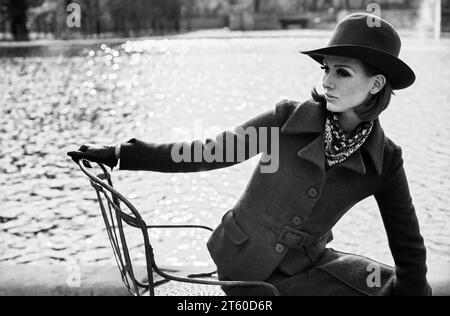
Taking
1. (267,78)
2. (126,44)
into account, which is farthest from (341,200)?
(126,44)

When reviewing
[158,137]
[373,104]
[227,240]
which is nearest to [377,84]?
[373,104]

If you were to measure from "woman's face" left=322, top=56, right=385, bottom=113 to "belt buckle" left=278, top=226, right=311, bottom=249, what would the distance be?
15.5 inches

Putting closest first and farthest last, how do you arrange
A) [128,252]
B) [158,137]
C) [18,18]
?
[128,252]
[158,137]
[18,18]

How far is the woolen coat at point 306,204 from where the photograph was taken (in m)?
2.11

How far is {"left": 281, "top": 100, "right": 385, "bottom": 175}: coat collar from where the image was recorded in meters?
2.07

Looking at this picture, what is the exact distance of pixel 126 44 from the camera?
30.0 m

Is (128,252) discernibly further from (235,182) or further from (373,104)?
(235,182)

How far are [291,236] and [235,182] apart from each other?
477 centimetres

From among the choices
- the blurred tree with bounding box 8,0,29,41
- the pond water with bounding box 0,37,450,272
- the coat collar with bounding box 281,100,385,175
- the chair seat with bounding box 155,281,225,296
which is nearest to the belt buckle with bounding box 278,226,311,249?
the coat collar with bounding box 281,100,385,175

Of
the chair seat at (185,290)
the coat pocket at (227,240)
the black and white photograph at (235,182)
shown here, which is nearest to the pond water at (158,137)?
the black and white photograph at (235,182)

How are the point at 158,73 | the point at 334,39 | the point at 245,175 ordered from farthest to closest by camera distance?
the point at 158,73
the point at 245,175
the point at 334,39

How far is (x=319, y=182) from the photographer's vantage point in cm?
211
